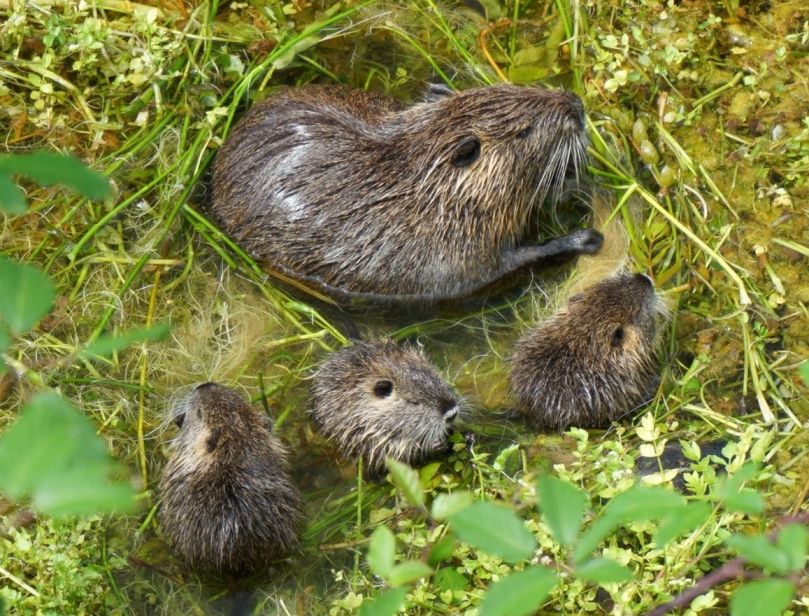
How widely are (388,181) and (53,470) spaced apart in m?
3.50

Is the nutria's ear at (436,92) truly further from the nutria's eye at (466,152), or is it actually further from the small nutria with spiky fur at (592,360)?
the small nutria with spiky fur at (592,360)

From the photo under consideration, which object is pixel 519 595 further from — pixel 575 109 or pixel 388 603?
pixel 575 109

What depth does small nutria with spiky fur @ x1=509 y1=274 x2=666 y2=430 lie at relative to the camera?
13.9ft

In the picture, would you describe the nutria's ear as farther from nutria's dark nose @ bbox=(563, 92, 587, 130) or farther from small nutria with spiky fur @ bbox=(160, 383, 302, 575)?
small nutria with spiky fur @ bbox=(160, 383, 302, 575)

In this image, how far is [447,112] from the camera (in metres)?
4.55

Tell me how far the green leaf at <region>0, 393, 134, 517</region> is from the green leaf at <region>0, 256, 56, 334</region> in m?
0.18

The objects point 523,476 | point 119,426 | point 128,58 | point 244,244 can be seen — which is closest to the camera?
point 523,476

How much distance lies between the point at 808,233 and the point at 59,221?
3548 millimetres

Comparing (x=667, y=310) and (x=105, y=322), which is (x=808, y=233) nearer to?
(x=667, y=310)

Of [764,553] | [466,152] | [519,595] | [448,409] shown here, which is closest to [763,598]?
[764,553]

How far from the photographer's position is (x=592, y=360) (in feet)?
13.9

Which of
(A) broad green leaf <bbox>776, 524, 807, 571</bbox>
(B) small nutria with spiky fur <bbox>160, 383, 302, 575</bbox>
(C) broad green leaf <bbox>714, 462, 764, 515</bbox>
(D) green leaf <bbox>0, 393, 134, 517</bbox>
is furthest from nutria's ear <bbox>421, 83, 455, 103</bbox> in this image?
(D) green leaf <bbox>0, 393, 134, 517</bbox>

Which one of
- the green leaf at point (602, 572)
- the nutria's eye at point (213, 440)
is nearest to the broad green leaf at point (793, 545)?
the green leaf at point (602, 572)

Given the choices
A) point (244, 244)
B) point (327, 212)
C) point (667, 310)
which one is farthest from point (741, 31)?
point (244, 244)
